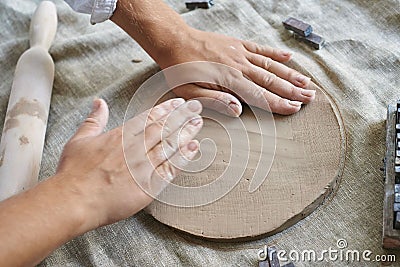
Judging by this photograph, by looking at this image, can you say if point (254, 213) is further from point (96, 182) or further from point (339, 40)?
point (339, 40)

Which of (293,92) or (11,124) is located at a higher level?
(293,92)

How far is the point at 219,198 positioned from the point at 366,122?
369 mm

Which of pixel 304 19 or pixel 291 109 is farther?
pixel 304 19

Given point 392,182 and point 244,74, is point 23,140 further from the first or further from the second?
point 392,182

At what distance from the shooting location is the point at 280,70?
4.11ft

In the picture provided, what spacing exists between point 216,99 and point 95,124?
0.25m

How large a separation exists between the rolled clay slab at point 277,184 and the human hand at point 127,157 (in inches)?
2.0

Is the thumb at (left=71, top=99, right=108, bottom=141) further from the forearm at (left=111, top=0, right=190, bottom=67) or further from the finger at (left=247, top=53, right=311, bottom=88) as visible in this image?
the finger at (left=247, top=53, right=311, bottom=88)

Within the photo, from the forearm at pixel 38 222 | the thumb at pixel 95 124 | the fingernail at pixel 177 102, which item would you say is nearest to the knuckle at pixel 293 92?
the fingernail at pixel 177 102

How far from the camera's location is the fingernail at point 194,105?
118 cm

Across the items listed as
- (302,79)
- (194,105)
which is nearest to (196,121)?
(194,105)

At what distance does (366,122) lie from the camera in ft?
4.06

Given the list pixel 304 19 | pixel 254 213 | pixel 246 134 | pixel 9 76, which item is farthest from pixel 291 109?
pixel 9 76

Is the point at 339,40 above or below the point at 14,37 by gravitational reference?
above
